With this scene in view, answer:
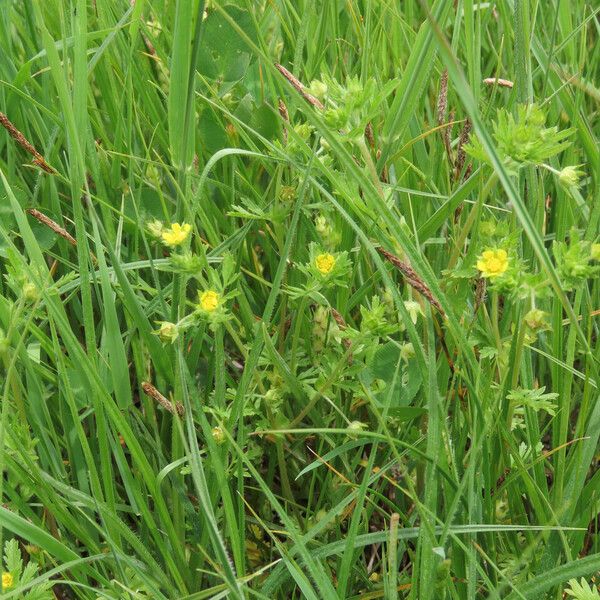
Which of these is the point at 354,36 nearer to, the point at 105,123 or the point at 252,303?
the point at 105,123

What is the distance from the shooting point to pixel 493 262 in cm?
92

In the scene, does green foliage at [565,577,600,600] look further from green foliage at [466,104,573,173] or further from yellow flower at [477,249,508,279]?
green foliage at [466,104,573,173]

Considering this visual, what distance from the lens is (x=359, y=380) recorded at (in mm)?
1153

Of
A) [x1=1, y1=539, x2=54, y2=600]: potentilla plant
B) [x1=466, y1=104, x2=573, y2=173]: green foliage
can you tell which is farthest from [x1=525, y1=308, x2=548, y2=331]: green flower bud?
[x1=1, y1=539, x2=54, y2=600]: potentilla plant

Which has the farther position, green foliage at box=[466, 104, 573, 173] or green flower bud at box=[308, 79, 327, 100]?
green flower bud at box=[308, 79, 327, 100]

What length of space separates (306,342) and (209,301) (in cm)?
A: 27

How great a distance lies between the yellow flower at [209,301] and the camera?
1.02 meters

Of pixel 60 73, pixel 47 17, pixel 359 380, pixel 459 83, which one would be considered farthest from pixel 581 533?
pixel 47 17

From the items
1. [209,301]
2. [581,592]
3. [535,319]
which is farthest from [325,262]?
[581,592]

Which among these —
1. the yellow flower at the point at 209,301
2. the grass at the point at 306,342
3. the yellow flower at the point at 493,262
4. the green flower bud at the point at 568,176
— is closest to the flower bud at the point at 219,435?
the grass at the point at 306,342

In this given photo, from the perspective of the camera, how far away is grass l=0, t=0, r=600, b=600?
0.93m

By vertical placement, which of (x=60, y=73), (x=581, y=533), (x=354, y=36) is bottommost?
(x=581, y=533)

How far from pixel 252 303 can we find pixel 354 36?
627mm

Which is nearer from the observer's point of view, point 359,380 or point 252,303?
point 359,380
